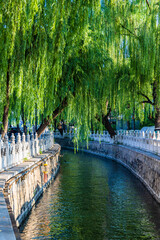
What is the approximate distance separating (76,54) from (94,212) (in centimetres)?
618

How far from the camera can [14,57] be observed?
1092 cm

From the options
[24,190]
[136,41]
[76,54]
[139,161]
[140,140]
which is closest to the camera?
[24,190]

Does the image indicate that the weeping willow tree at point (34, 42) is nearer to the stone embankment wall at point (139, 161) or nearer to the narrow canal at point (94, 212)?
the narrow canal at point (94, 212)

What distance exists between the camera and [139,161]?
21.7 m

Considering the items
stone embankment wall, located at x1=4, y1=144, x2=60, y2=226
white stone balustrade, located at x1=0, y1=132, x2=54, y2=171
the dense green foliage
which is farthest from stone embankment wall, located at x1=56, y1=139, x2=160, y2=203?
stone embankment wall, located at x1=4, y1=144, x2=60, y2=226

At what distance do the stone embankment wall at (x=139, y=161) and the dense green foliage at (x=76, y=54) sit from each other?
3.17 metres

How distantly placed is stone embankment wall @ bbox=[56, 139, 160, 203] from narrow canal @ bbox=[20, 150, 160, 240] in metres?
0.51

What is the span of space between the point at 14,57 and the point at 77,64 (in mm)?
5368

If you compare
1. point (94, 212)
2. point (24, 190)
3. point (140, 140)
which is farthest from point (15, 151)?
point (140, 140)

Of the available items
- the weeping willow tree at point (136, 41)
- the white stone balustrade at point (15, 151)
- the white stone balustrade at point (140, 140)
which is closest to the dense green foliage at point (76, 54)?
the weeping willow tree at point (136, 41)

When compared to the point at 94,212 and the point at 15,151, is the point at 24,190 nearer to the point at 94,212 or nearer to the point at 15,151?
the point at 15,151

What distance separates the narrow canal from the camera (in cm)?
1110

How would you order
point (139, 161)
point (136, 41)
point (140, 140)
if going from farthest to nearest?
point (140, 140) → point (139, 161) → point (136, 41)

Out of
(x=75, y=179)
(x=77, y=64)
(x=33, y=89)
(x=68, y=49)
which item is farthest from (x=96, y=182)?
(x=33, y=89)
